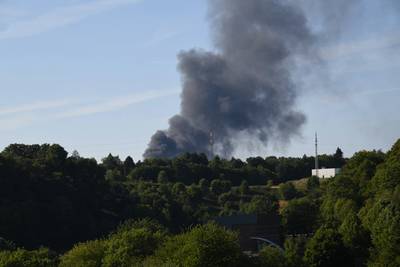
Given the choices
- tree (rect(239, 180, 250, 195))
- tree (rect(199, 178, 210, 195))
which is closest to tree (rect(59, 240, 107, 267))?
tree (rect(199, 178, 210, 195))

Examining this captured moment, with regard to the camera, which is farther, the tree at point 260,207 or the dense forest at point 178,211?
the tree at point 260,207

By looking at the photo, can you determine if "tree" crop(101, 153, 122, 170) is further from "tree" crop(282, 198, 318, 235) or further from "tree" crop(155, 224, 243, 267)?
"tree" crop(155, 224, 243, 267)

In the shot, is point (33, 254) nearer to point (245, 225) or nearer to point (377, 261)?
point (377, 261)

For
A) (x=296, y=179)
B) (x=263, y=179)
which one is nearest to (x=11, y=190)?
(x=263, y=179)

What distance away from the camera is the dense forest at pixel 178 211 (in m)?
49.3

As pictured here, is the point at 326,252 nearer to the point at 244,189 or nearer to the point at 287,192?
the point at 287,192

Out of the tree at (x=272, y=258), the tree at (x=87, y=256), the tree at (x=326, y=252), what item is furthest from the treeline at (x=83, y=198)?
the tree at (x=272, y=258)

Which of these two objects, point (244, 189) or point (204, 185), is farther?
point (204, 185)

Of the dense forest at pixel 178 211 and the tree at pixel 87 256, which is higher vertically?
the dense forest at pixel 178 211

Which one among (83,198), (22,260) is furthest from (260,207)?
(22,260)

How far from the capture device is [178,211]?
103 m

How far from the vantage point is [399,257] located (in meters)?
51.3

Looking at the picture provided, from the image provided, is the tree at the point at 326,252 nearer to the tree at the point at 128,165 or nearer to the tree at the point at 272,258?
the tree at the point at 272,258

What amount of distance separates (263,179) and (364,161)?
7237 cm
